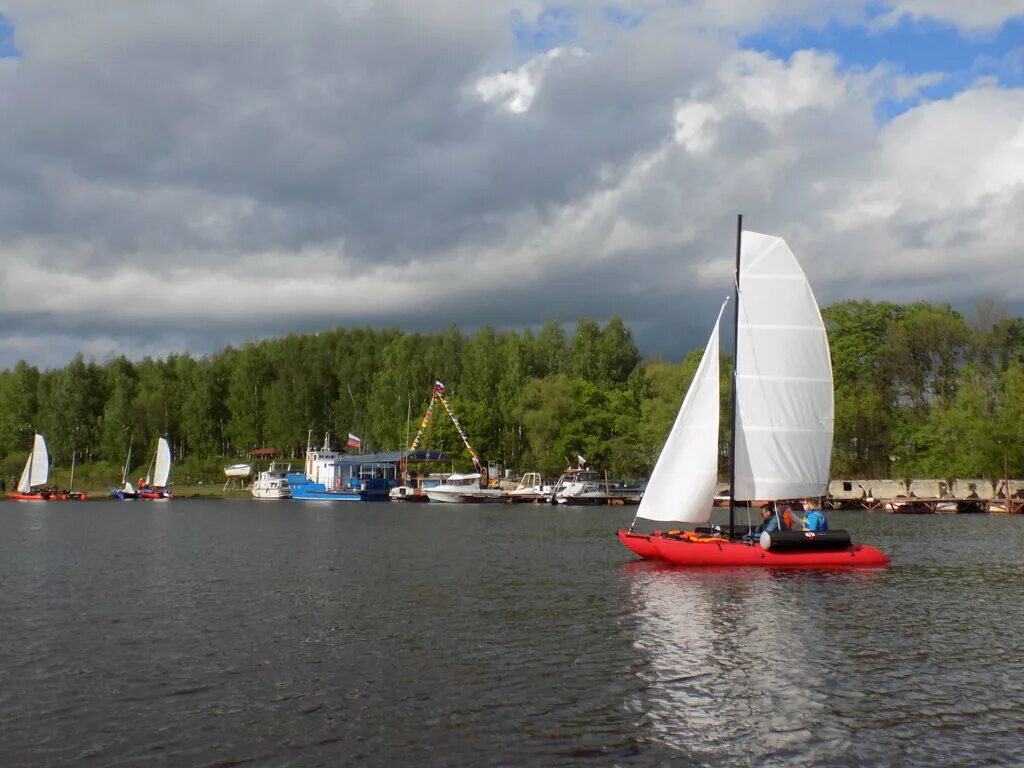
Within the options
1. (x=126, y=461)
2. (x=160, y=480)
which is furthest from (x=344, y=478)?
(x=126, y=461)

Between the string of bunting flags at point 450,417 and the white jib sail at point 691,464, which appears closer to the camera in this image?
the white jib sail at point 691,464

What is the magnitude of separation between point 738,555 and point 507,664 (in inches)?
727

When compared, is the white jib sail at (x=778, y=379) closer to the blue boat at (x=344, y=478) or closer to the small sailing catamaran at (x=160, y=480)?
the blue boat at (x=344, y=478)

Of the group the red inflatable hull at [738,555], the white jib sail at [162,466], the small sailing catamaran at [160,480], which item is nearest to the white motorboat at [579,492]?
the small sailing catamaran at [160,480]

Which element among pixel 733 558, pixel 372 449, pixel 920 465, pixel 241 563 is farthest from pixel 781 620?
pixel 372 449

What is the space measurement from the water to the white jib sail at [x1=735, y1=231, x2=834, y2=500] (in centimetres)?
409

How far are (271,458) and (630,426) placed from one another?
60.6 meters

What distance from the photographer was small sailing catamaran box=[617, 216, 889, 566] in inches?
1547

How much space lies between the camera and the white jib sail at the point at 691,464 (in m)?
39.7

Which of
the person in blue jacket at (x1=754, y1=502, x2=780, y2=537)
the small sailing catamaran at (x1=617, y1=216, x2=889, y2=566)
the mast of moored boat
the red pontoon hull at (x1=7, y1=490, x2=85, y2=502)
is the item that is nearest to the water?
the person in blue jacket at (x1=754, y1=502, x2=780, y2=537)

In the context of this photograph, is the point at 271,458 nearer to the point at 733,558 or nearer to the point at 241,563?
the point at 241,563

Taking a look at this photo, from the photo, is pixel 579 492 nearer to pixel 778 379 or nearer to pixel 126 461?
pixel 778 379

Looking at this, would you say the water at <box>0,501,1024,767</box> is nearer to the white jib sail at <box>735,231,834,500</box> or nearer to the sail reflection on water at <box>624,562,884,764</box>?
the sail reflection on water at <box>624,562,884,764</box>

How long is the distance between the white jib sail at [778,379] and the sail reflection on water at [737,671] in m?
5.95
